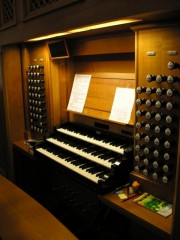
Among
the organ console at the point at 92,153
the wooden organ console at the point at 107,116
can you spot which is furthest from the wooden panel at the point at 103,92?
the organ console at the point at 92,153

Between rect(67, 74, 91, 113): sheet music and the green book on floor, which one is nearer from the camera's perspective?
the green book on floor

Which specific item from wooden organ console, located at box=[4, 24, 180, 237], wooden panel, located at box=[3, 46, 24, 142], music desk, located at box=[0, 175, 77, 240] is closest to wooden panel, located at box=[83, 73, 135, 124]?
wooden organ console, located at box=[4, 24, 180, 237]

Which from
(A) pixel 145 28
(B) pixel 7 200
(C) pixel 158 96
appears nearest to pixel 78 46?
(A) pixel 145 28

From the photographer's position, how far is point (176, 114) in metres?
1.74

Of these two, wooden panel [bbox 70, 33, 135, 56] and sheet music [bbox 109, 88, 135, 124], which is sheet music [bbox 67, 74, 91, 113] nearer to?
wooden panel [bbox 70, 33, 135, 56]

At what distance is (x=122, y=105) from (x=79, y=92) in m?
0.71

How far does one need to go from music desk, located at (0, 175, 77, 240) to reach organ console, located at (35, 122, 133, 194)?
0.43m

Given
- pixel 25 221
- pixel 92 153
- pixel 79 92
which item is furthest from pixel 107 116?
pixel 25 221

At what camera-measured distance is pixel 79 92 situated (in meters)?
2.92

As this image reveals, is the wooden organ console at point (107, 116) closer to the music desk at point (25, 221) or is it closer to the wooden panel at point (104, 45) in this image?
the wooden panel at point (104, 45)

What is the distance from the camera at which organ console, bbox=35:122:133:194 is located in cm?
213

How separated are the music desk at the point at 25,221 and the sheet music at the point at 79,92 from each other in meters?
1.06

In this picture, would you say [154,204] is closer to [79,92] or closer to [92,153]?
[92,153]

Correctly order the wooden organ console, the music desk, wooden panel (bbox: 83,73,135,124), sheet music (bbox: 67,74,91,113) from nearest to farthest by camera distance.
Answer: the wooden organ console, the music desk, wooden panel (bbox: 83,73,135,124), sheet music (bbox: 67,74,91,113)
